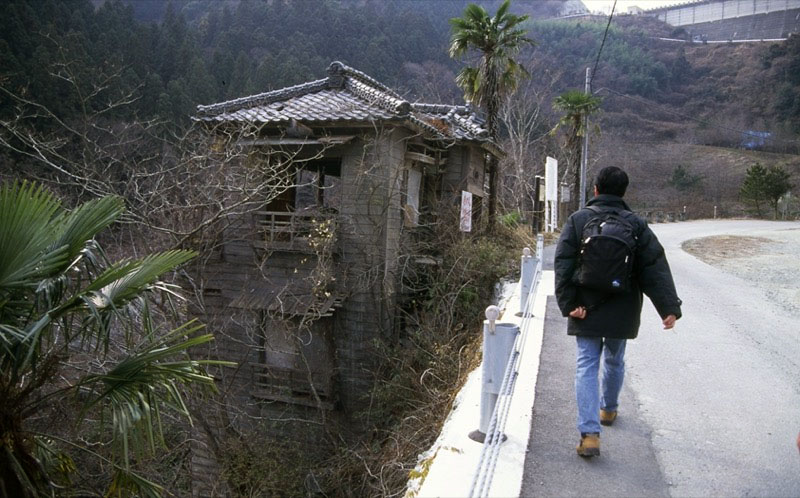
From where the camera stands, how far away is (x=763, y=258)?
15094 mm

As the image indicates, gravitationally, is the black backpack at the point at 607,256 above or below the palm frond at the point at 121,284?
above

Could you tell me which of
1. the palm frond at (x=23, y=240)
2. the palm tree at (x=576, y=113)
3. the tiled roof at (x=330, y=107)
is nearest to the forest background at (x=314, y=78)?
the palm tree at (x=576, y=113)

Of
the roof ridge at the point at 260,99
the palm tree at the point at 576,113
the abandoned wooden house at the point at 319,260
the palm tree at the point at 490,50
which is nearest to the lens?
the abandoned wooden house at the point at 319,260

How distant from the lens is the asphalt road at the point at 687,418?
337 centimetres

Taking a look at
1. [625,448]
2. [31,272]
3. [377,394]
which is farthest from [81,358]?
[625,448]

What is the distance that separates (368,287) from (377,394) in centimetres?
258

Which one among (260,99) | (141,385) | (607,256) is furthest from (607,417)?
(260,99)

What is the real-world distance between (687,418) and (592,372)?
5.50 ft

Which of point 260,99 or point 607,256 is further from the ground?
point 260,99

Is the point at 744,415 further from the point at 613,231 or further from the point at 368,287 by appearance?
the point at 368,287

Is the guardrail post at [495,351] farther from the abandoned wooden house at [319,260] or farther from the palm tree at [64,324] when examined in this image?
the abandoned wooden house at [319,260]

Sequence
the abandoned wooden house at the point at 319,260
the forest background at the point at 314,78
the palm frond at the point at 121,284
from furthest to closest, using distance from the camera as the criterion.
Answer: the abandoned wooden house at the point at 319,260, the forest background at the point at 314,78, the palm frond at the point at 121,284

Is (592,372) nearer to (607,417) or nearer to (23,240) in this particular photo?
(607,417)

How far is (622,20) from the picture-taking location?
9050 cm
